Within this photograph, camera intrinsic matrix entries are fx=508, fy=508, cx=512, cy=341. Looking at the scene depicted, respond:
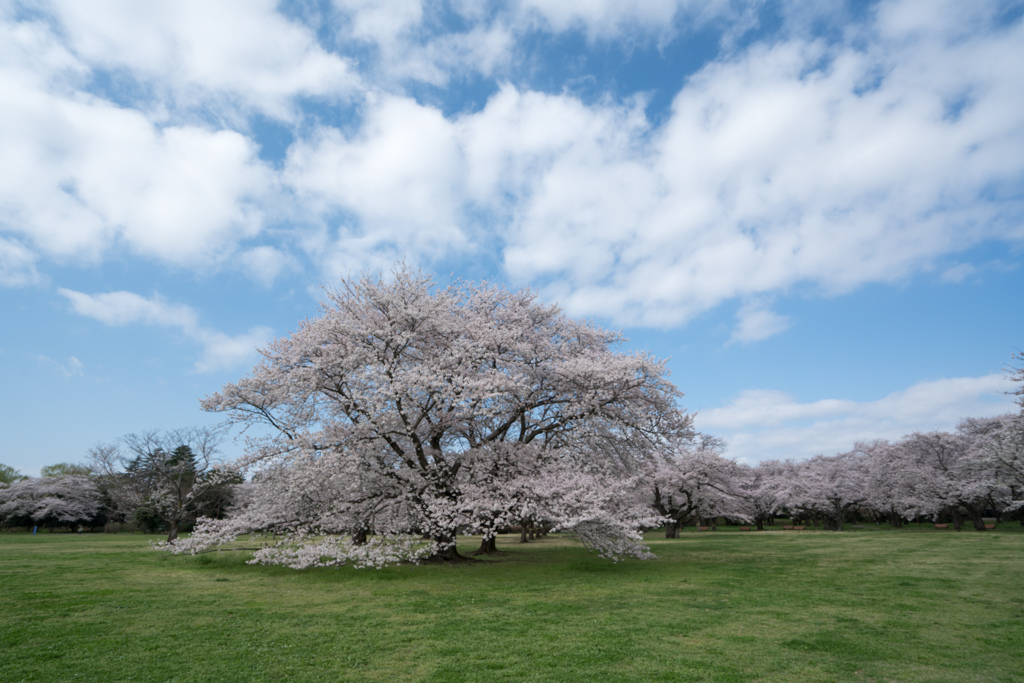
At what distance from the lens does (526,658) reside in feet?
27.2

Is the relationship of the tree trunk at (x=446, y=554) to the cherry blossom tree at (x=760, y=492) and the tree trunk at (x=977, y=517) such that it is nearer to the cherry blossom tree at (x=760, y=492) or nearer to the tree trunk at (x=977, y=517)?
the cherry blossom tree at (x=760, y=492)

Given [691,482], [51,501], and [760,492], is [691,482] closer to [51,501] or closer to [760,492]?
[760,492]

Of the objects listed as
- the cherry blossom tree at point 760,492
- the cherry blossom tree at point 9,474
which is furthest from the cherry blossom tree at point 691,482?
the cherry blossom tree at point 9,474

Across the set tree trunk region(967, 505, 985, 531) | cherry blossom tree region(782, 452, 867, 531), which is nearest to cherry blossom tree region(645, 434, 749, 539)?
cherry blossom tree region(782, 452, 867, 531)

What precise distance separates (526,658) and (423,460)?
12313 millimetres

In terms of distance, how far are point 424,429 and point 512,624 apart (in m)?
10.8

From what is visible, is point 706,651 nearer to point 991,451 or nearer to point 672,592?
point 672,592

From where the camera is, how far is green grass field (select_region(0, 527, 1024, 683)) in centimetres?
784

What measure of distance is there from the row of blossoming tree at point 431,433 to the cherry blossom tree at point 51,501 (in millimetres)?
48972

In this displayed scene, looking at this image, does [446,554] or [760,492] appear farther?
[760,492]

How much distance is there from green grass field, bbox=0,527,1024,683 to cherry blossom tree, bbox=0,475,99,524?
4698cm

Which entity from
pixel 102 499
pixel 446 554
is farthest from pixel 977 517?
pixel 102 499

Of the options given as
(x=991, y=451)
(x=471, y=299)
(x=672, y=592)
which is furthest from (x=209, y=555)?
(x=991, y=451)

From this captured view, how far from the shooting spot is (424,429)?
67.1 feet
